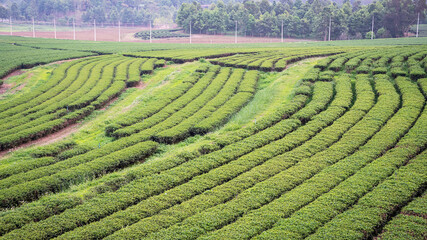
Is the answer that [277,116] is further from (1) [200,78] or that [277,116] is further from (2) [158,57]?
(2) [158,57]

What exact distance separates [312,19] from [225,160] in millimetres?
103827

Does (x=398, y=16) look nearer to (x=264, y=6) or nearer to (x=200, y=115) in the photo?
(x=264, y=6)

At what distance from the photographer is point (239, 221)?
13430mm

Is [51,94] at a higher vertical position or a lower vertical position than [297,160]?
higher

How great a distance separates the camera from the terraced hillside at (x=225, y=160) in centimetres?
1338

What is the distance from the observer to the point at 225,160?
19188 mm

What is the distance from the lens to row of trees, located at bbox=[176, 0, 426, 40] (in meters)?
97.6

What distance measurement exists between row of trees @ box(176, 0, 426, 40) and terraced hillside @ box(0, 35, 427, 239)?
69.3 meters

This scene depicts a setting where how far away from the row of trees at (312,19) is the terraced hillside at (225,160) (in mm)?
69303

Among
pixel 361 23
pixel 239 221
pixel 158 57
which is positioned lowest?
pixel 239 221

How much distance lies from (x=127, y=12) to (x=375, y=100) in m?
148

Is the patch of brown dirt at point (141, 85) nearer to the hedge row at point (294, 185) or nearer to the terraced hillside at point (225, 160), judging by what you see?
the terraced hillside at point (225, 160)

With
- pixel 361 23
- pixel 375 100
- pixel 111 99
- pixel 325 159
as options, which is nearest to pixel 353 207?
pixel 325 159

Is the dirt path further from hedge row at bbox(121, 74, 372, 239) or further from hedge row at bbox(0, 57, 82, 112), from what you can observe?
hedge row at bbox(121, 74, 372, 239)
